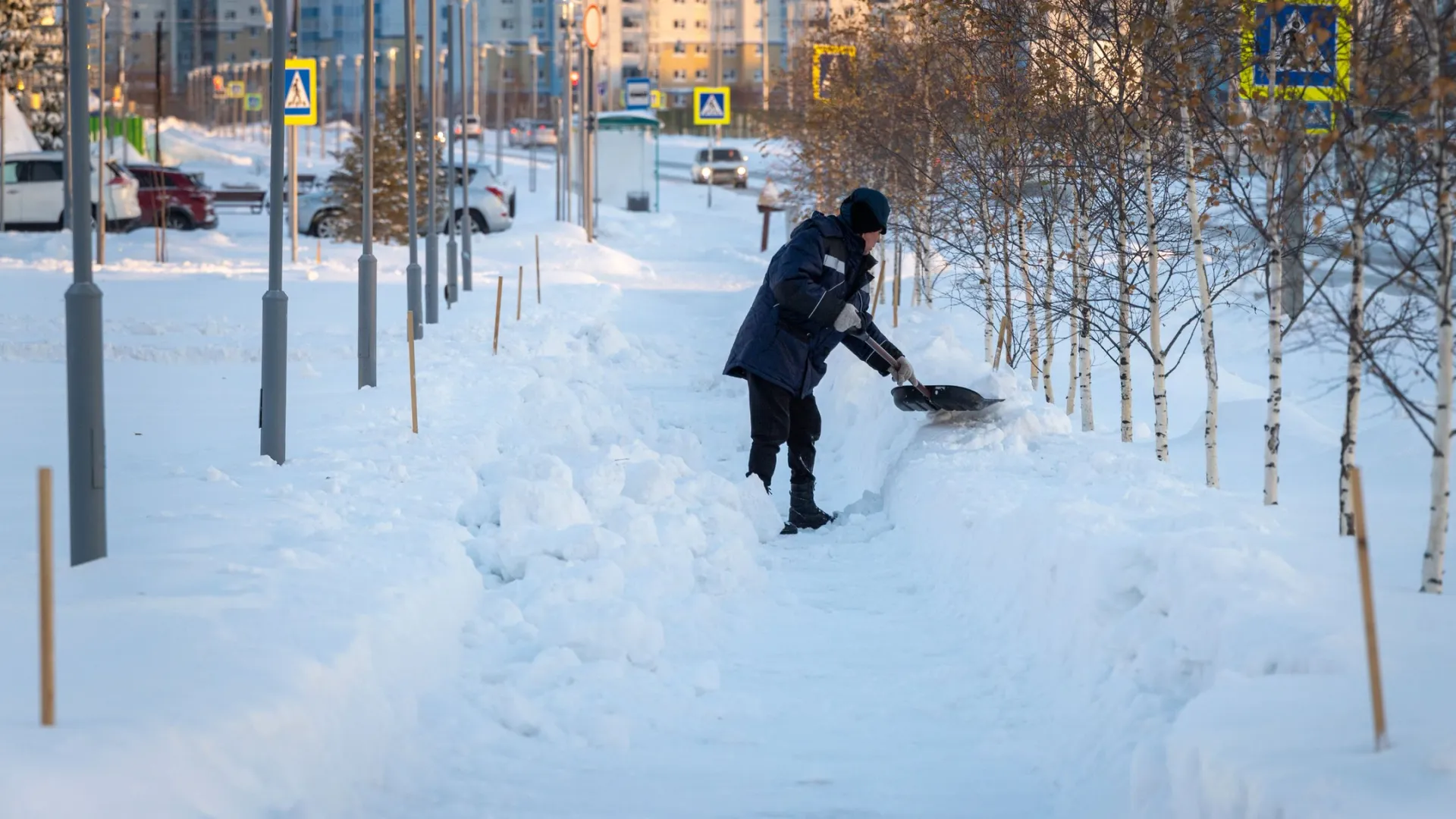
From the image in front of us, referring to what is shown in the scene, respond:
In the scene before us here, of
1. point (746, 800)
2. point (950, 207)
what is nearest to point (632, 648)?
point (746, 800)

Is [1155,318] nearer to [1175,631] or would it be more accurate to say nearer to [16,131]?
[1175,631]

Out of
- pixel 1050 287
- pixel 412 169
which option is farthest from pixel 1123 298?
pixel 412 169

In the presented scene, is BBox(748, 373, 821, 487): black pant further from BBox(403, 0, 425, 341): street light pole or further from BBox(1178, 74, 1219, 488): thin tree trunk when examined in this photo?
BBox(403, 0, 425, 341): street light pole

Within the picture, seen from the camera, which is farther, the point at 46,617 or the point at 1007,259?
the point at 1007,259

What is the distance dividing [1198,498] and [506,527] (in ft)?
9.43

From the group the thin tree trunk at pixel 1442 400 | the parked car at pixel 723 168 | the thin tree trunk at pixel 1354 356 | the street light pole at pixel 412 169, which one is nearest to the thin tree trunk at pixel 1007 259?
the street light pole at pixel 412 169

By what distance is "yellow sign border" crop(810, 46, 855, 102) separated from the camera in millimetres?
19520

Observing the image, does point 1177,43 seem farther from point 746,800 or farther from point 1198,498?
point 746,800

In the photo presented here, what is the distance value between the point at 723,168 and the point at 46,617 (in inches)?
2381

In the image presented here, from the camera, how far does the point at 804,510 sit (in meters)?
8.84

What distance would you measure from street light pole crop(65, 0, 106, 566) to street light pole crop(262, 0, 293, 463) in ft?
7.86

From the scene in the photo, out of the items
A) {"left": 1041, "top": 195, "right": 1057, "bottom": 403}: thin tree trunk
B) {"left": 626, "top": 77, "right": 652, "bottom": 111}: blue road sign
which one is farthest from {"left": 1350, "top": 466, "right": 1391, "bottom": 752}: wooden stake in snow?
{"left": 626, "top": 77, "right": 652, "bottom": 111}: blue road sign

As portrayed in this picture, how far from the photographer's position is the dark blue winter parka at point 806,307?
819 cm

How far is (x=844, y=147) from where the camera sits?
1934cm
